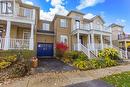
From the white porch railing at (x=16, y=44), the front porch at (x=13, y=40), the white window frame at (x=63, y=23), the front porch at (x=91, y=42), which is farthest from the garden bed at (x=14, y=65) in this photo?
the white window frame at (x=63, y=23)

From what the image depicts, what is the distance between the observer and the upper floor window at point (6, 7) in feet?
41.1

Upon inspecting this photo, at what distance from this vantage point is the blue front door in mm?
18703

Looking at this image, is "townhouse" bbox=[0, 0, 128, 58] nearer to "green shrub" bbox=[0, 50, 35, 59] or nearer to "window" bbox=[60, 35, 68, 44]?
"window" bbox=[60, 35, 68, 44]

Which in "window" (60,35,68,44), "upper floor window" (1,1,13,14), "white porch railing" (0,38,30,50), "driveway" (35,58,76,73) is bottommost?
"driveway" (35,58,76,73)

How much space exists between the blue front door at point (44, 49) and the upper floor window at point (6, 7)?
23.4 feet

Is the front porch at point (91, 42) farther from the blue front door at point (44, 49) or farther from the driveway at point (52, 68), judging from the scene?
the driveway at point (52, 68)

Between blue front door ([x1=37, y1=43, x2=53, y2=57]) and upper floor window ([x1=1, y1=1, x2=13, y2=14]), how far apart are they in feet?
23.4

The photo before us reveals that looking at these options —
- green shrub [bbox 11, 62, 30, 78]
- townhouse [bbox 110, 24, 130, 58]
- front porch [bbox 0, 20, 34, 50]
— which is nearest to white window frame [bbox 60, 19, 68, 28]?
front porch [bbox 0, 20, 34, 50]

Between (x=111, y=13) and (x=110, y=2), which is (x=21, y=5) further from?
(x=111, y=13)

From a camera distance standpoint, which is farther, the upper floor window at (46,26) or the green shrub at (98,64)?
the upper floor window at (46,26)

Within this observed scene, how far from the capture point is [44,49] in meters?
19.1

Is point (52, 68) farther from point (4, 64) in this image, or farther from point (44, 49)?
point (44, 49)

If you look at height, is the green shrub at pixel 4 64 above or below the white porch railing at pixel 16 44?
below

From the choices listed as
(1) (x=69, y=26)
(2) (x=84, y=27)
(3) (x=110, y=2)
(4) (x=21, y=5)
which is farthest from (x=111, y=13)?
(4) (x=21, y=5)
